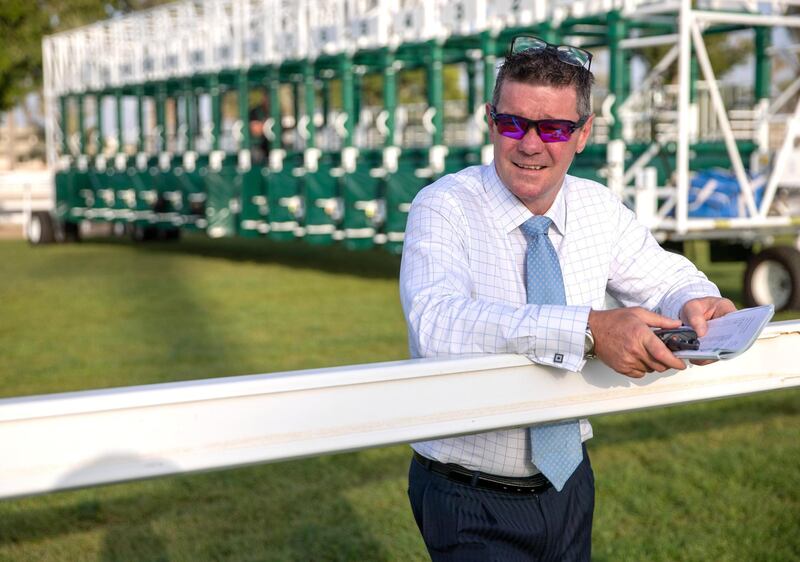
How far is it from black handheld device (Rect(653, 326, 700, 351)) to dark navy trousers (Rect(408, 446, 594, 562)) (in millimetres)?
627

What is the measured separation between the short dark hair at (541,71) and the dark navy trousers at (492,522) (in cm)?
78

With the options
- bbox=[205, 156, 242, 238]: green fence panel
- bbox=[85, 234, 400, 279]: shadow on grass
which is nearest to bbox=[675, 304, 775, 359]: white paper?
bbox=[85, 234, 400, 279]: shadow on grass

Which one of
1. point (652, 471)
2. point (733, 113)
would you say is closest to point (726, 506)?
point (652, 471)

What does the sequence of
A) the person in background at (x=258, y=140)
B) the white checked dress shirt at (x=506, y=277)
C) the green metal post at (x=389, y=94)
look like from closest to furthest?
the white checked dress shirt at (x=506, y=277) < the green metal post at (x=389, y=94) < the person in background at (x=258, y=140)

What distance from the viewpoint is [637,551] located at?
4.44 meters

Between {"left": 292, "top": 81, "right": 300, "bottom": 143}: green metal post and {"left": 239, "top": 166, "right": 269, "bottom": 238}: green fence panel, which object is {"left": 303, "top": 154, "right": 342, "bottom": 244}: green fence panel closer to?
{"left": 239, "top": 166, "right": 269, "bottom": 238}: green fence panel

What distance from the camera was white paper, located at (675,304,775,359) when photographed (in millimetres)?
1868

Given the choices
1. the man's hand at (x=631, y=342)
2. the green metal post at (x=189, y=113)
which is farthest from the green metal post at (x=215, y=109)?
the man's hand at (x=631, y=342)

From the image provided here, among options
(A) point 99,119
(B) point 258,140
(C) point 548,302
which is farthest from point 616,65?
(A) point 99,119

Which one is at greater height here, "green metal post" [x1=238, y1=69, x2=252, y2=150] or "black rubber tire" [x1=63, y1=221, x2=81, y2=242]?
"green metal post" [x1=238, y1=69, x2=252, y2=150]

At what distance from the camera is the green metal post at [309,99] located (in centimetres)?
1533

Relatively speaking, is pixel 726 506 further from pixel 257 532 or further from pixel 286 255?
pixel 286 255

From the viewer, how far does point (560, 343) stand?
6.30 feet

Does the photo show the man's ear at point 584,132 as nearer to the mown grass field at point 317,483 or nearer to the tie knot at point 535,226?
the tie knot at point 535,226
